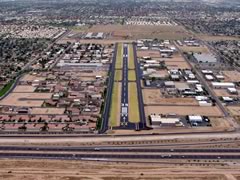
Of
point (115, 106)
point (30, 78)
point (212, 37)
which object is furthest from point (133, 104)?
point (212, 37)

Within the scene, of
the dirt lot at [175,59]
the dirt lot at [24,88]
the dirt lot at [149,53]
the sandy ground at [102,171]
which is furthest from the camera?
the dirt lot at [149,53]

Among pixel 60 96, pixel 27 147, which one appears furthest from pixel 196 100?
pixel 27 147

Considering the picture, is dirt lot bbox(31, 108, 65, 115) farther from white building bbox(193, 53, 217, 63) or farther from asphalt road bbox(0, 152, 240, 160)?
white building bbox(193, 53, 217, 63)

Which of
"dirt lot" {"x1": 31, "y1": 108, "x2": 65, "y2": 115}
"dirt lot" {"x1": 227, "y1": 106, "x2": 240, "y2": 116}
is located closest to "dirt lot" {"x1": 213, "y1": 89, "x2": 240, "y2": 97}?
"dirt lot" {"x1": 227, "y1": 106, "x2": 240, "y2": 116}

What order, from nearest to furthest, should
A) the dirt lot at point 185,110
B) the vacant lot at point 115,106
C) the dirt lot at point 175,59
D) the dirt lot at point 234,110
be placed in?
the vacant lot at point 115,106
the dirt lot at point 185,110
the dirt lot at point 234,110
the dirt lot at point 175,59

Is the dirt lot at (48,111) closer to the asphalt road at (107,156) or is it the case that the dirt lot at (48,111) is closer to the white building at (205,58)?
the asphalt road at (107,156)

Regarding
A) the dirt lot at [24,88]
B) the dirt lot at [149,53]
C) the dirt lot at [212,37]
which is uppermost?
the dirt lot at [24,88]

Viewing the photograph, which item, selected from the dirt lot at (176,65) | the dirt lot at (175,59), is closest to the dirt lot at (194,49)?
the dirt lot at (175,59)

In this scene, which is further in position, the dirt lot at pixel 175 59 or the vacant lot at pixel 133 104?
the dirt lot at pixel 175 59
